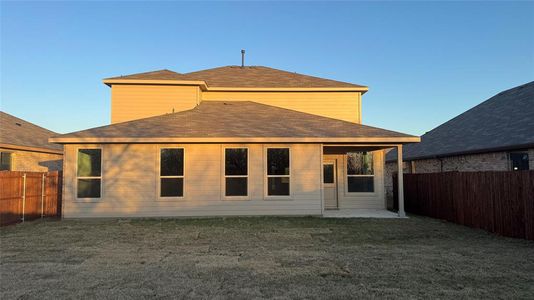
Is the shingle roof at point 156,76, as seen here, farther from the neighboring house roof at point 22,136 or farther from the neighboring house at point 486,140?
the neighboring house at point 486,140

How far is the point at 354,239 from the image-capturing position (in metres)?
9.22

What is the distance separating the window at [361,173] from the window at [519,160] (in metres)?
5.02

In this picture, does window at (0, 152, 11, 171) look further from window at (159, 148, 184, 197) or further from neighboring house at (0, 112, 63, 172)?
window at (159, 148, 184, 197)

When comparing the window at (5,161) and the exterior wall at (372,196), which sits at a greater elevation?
the window at (5,161)

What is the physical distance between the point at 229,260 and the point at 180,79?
36.3 ft

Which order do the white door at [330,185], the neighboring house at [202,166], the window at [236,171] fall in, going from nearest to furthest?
the neighboring house at [202,166]
the window at [236,171]
the white door at [330,185]

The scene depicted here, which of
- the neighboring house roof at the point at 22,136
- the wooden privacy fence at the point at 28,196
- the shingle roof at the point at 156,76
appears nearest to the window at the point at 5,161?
the neighboring house roof at the point at 22,136

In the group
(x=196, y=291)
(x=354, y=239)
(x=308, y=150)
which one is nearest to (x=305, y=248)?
(x=354, y=239)

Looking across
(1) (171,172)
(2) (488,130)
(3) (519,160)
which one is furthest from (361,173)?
(1) (171,172)

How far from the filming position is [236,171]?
12.9 meters

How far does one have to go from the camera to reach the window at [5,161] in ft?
55.6

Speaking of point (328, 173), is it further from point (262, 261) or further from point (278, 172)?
point (262, 261)

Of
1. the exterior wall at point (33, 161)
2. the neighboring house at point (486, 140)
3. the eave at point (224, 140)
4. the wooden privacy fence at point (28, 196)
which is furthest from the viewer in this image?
the exterior wall at point (33, 161)

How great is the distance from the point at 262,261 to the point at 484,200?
23.0 ft
